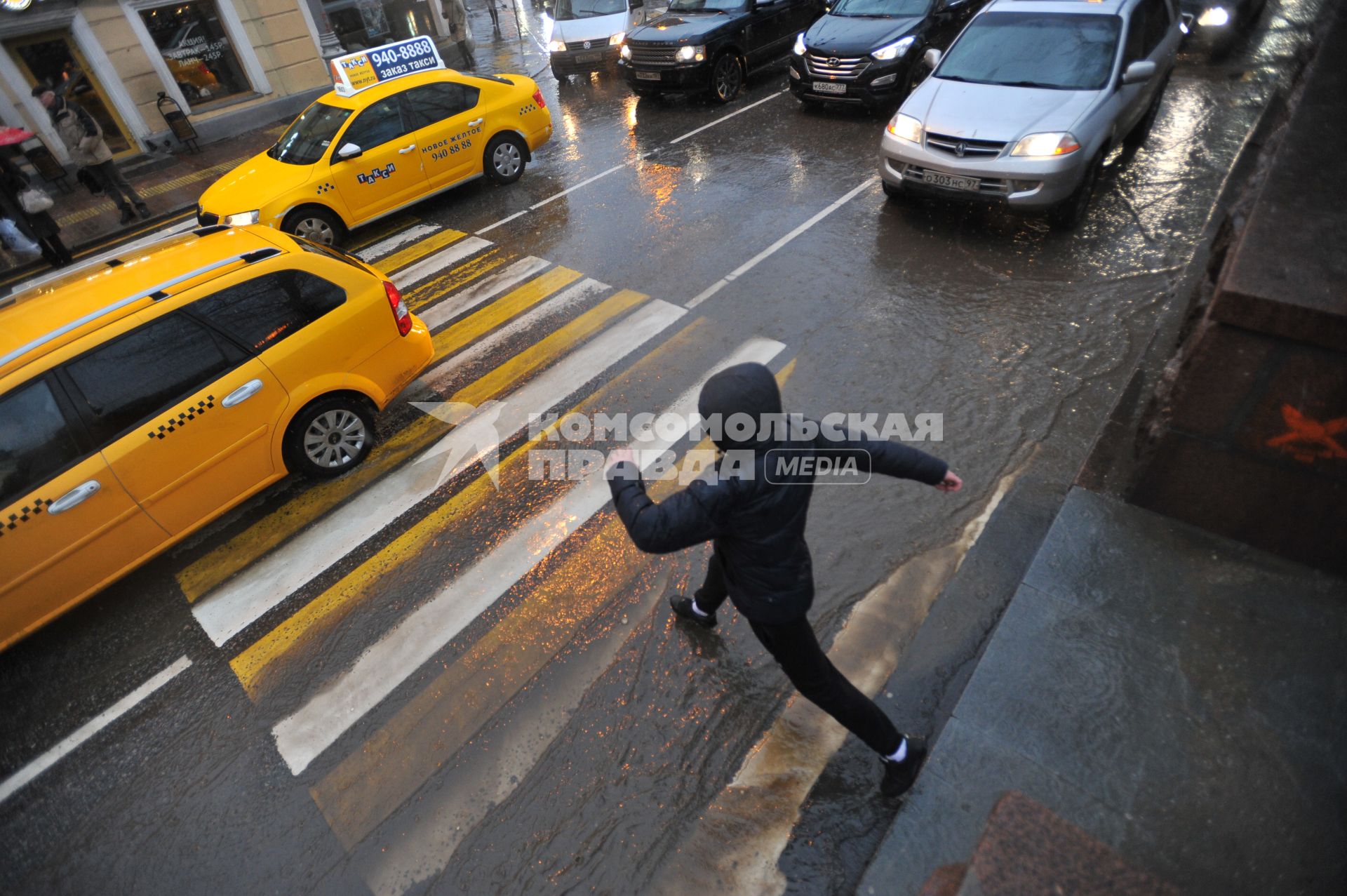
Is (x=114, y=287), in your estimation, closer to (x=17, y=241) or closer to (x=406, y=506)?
Result: (x=406, y=506)

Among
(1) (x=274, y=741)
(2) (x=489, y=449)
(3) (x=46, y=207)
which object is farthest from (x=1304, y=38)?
(3) (x=46, y=207)

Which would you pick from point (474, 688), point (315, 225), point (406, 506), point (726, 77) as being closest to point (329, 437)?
point (406, 506)

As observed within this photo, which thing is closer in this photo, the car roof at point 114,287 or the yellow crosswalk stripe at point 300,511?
the car roof at point 114,287

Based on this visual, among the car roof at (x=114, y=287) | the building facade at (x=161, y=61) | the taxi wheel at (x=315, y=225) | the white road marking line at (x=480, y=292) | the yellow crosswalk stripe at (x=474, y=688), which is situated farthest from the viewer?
the building facade at (x=161, y=61)

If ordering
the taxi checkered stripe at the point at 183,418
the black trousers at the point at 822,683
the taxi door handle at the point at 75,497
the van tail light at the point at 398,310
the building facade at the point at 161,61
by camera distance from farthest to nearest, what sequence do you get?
the building facade at the point at 161,61 → the van tail light at the point at 398,310 → the taxi checkered stripe at the point at 183,418 → the taxi door handle at the point at 75,497 → the black trousers at the point at 822,683

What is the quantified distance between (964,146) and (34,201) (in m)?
12.0

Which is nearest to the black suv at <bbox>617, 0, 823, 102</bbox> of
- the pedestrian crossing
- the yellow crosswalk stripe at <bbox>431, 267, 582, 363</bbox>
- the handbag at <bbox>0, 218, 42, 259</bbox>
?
the yellow crosswalk stripe at <bbox>431, 267, 582, 363</bbox>

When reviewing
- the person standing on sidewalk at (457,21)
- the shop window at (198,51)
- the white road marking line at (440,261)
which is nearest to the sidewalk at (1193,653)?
the white road marking line at (440,261)

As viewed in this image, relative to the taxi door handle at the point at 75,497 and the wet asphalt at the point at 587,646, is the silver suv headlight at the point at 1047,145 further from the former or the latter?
the taxi door handle at the point at 75,497

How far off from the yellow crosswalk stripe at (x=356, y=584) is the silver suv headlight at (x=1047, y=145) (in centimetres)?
491

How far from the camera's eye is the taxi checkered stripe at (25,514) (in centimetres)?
416

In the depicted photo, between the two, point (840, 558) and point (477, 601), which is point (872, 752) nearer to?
point (840, 558)

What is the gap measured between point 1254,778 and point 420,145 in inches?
407

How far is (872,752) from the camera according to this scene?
11.7ft
